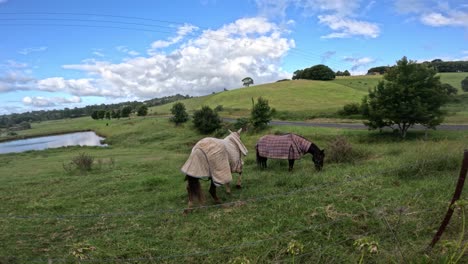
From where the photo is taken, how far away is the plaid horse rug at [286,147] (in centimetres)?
1173

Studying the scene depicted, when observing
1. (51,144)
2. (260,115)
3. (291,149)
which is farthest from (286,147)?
(51,144)

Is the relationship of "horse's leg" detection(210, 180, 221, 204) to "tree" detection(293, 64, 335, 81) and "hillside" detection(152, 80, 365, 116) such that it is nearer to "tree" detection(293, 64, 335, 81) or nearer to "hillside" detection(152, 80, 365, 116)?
"hillside" detection(152, 80, 365, 116)

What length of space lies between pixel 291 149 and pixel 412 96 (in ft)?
51.1

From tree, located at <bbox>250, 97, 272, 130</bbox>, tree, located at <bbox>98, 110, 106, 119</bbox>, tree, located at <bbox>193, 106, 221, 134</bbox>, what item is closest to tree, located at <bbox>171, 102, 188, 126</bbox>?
tree, located at <bbox>193, 106, 221, 134</bbox>

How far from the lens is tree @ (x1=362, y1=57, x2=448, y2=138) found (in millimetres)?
22078

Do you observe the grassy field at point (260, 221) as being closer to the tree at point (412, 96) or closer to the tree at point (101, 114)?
the tree at point (412, 96)

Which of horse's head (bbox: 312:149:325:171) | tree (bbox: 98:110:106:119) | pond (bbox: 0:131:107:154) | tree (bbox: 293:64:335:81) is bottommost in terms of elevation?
pond (bbox: 0:131:107:154)

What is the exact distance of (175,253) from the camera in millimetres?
5344

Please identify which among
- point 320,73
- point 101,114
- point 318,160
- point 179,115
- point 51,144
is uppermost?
point 320,73

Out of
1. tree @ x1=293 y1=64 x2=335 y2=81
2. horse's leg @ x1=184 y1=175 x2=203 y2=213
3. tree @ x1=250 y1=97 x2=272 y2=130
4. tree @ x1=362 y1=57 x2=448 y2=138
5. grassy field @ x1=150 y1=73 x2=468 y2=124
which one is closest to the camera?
horse's leg @ x1=184 y1=175 x2=203 y2=213

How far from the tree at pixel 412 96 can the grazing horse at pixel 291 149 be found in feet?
46.5

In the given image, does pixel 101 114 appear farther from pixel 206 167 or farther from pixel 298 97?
pixel 206 167

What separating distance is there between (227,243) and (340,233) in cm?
200

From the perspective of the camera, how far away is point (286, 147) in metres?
11.8
